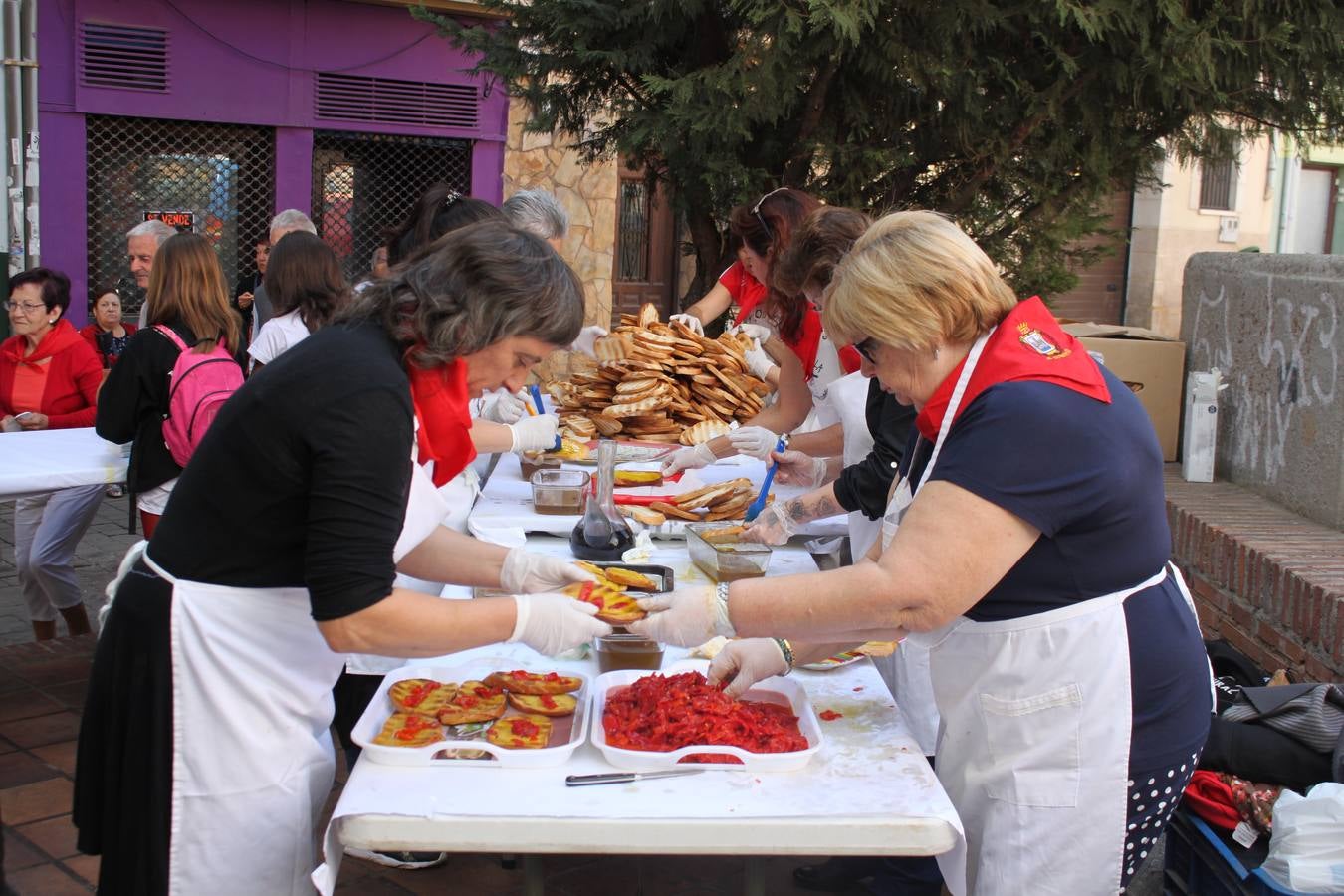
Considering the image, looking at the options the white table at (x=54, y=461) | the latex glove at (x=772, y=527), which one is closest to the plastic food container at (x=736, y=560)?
the latex glove at (x=772, y=527)

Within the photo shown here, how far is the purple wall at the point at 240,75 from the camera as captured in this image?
880 cm

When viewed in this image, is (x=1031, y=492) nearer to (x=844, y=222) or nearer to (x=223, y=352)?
(x=844, y=222)

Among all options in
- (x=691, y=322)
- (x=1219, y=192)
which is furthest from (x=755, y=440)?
(x=1219, y=192)

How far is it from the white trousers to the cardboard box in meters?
4.14

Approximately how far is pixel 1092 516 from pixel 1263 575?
75.9 inches

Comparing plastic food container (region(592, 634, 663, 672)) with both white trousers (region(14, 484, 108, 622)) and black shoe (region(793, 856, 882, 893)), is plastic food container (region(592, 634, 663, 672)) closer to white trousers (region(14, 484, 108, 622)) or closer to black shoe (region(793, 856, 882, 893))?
black shoe (region(793, 856, 882, 893))

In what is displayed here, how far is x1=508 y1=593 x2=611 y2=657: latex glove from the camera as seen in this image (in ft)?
7.00

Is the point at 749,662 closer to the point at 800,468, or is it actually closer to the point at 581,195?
the point at 800,468

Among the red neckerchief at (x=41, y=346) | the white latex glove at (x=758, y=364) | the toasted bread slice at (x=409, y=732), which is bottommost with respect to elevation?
the toasted bread slice at (x=409, y=732)

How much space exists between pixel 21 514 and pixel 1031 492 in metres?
4.56

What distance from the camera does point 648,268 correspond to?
516 inches

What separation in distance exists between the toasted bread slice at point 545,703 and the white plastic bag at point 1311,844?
1.35m

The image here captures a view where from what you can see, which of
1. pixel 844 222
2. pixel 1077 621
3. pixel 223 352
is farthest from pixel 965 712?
pixel 223 352

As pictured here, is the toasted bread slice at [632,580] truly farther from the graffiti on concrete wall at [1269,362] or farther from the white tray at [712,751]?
the graffiti on concrete wall at [1269,362]
